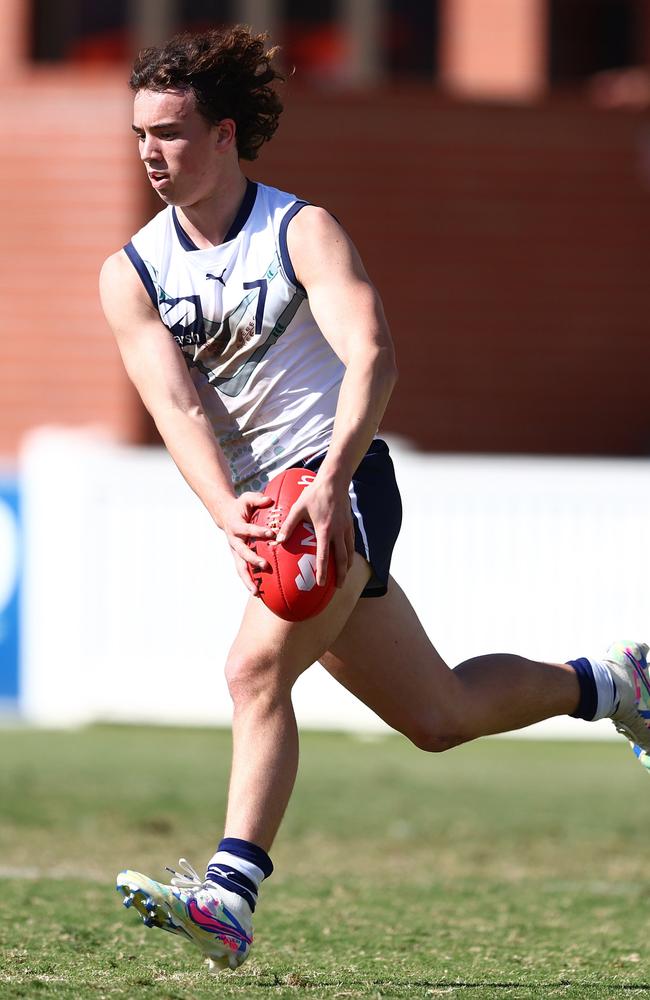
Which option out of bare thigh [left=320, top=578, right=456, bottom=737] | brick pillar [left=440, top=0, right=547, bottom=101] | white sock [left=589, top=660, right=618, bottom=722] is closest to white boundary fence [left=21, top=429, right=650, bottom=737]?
white sock [left=589, top=660, right=618, bottom=722]

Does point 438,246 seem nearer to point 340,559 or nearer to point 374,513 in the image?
point 374,513

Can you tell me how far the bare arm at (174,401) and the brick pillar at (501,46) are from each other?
13.4m

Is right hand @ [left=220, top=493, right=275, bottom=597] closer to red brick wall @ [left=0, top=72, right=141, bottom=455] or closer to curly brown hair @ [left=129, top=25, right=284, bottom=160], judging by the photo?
curly brown hair @ [left=129, top=25, right=284, bottom=160]

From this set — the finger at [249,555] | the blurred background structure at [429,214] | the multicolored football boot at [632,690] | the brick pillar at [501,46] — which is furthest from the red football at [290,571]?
the brick pillar at [501,46]

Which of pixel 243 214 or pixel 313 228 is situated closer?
pixel 313 228

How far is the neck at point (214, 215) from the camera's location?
455cm

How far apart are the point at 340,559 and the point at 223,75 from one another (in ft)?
4.13

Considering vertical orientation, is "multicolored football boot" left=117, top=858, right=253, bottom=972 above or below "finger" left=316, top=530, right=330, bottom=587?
below

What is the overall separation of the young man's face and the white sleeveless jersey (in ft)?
0.44

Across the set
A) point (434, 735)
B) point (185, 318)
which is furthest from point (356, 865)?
point (185, 318)

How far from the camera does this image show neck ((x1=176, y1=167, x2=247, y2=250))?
4555 millimetres

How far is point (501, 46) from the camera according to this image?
17750mm

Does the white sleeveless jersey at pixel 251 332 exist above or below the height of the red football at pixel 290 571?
above

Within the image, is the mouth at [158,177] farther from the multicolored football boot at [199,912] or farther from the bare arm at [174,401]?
the multicolored football boot at [199,912]
